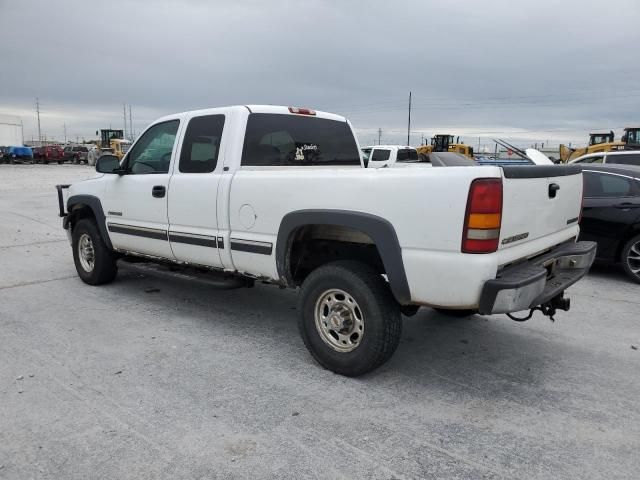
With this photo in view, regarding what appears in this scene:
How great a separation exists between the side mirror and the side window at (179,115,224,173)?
98 centimetres

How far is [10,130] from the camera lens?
247ft

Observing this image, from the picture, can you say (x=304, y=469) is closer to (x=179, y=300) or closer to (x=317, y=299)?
(x=317, y=299)

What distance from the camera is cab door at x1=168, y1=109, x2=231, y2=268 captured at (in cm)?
448

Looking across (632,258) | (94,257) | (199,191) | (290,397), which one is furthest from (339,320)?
(632,258)

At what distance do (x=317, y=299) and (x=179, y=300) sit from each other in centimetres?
246

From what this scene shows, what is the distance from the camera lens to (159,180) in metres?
5.04

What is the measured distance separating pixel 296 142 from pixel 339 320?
1.85m

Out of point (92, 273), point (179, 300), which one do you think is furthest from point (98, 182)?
point (179, 300)

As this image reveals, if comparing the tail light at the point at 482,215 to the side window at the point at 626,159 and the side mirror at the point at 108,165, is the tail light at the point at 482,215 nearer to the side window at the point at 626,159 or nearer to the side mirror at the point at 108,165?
the side mirror at the point at 108,165

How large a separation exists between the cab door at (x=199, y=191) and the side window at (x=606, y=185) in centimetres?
518

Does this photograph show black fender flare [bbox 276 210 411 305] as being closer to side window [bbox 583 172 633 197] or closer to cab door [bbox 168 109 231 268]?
cab door [bbox 168 109 231 268]

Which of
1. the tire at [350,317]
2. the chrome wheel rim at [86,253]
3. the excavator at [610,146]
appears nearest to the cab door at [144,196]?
the chrome wheel rim at [86,253]

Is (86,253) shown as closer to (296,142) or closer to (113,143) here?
(296,142)

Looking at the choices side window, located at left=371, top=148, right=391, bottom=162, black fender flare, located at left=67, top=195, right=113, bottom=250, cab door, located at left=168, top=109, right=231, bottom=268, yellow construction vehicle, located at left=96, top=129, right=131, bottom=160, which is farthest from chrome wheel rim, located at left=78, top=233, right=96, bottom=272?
yellow construction vehicle, located at left=96, top=129, right=131, bottom=160
